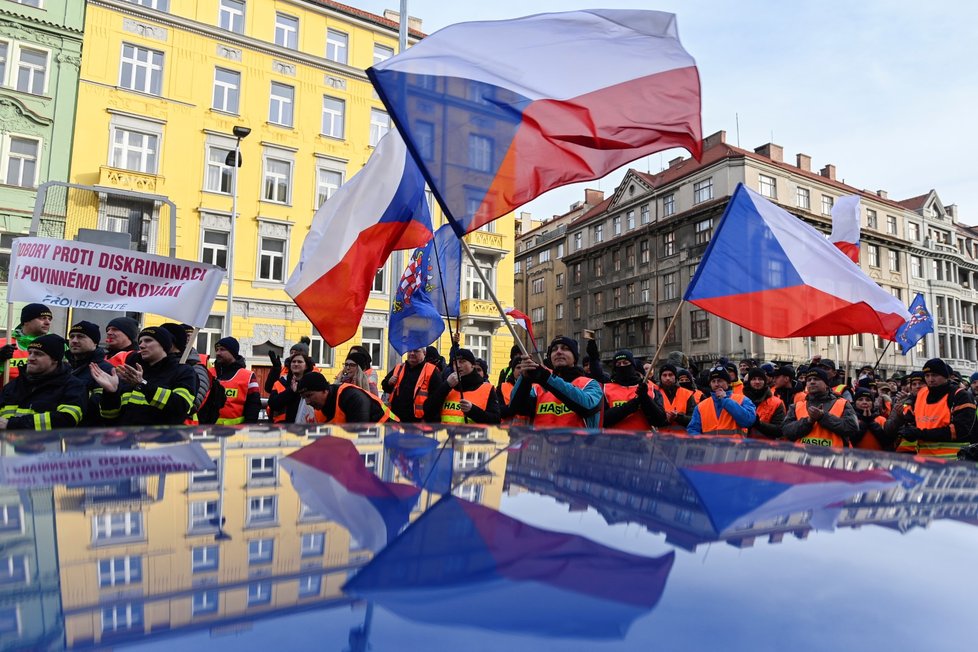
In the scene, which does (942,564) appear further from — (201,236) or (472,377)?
(201,236)

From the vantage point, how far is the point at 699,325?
39781 mm

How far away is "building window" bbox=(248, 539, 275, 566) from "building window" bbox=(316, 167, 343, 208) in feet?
90.1

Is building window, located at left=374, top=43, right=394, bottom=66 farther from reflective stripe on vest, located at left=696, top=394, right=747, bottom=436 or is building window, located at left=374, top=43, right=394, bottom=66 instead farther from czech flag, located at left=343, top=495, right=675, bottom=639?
czech flag, located at left=343, top=495, right=675, bottom=639

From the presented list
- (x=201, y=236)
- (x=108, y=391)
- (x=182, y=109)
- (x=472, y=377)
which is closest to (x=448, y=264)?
(x=472, y=377)

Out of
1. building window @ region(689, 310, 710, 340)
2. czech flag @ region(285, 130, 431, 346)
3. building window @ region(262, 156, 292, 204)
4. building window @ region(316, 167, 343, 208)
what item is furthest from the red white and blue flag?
building window @ region(689, 310, 710, 340)

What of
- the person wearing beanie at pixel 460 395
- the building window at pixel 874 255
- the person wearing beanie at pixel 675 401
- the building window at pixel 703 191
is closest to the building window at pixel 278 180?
the person wearing beanie at pixel 460 395

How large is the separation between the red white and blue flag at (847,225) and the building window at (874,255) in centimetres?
4155

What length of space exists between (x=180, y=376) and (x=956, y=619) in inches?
197

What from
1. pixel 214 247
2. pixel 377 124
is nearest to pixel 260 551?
pixel 214 247

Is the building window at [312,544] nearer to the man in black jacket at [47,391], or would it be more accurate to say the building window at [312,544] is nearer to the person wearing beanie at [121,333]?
the man in black jacket at [47,391]

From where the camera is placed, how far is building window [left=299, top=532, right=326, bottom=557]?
1.17 metres

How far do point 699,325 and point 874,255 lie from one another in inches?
675

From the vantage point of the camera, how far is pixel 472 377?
22.5 feet

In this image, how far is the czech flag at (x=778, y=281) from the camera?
20.9 feet
